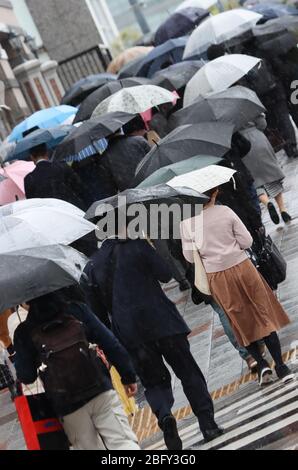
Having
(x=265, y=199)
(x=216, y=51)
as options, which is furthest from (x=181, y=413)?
(x=216, y=51)

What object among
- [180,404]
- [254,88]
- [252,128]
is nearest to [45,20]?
[254,88]

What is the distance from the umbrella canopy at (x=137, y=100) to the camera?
14.3 metres

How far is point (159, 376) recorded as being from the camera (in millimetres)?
8094

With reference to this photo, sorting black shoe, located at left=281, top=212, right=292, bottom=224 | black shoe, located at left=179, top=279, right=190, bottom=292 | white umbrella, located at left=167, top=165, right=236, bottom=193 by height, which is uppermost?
white umbrella, located at left=167, top=165, right=236, bottom=193

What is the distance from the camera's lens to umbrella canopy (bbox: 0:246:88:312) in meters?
6.64

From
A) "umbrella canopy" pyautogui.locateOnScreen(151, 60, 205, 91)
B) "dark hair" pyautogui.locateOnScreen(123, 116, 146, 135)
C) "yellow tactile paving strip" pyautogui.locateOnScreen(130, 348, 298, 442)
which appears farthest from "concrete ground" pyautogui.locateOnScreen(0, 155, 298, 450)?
"umbrella canopy" pyautogui.locateOnScreen(151, 60, 205, 91)

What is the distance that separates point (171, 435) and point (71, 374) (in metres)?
1.42

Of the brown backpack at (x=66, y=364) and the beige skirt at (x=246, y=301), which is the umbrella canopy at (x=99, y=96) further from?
the brown backpack at (x=66, y=364)

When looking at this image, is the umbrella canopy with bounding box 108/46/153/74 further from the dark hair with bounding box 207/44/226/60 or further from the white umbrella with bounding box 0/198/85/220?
the white umbrella with bounding box 0/198/85/220

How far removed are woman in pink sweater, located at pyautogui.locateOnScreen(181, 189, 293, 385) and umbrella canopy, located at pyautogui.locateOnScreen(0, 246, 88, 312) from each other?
70.6 inches

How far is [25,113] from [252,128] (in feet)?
68.0

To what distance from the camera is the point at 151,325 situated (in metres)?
7.94

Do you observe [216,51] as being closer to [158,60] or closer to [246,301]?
[158,60]

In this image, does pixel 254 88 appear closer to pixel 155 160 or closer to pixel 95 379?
pixel 155 160
